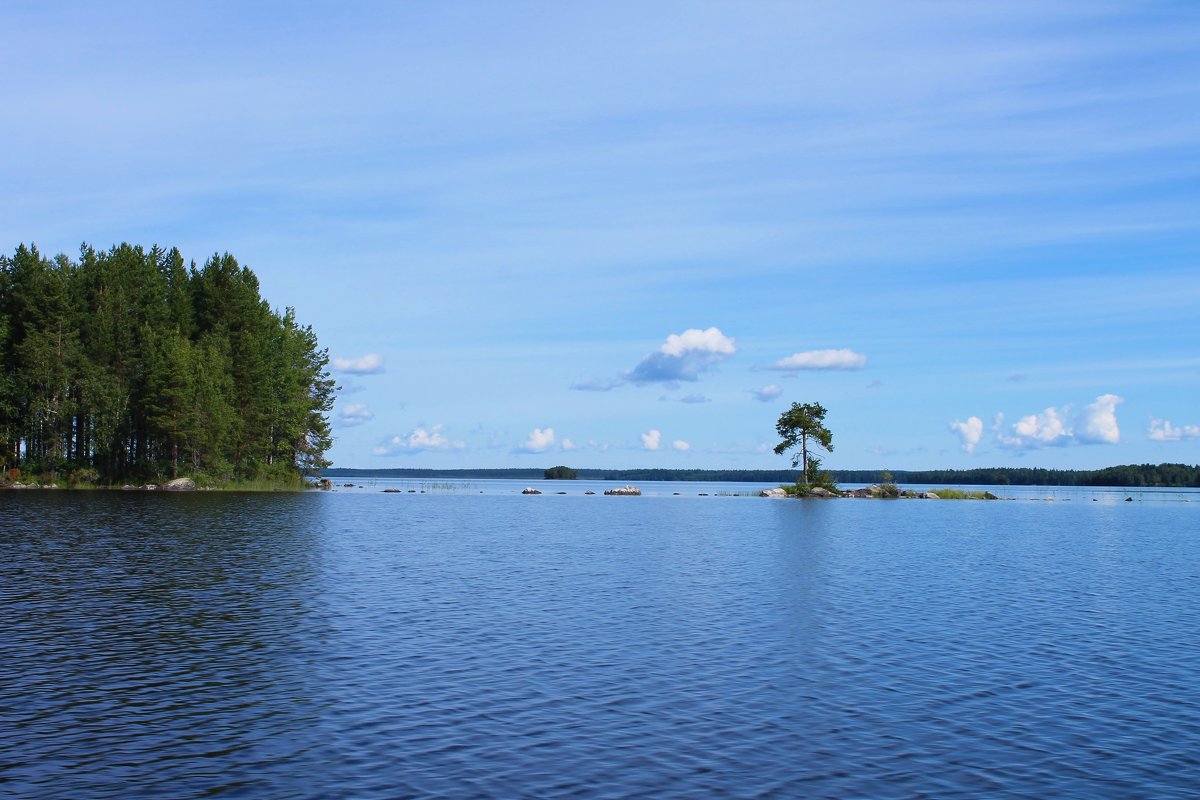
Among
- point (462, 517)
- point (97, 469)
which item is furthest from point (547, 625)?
point (97, 469)

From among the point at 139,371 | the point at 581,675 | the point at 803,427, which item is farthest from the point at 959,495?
the point at 581,675

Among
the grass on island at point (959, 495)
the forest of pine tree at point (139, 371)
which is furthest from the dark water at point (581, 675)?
the grass on island at point (959, 495)

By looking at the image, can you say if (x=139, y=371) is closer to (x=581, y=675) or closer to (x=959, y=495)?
(x=581, y=675)

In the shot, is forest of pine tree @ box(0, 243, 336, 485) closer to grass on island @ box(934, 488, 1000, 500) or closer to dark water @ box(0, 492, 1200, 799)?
dark water @ box(0, 492, 1200, 799)

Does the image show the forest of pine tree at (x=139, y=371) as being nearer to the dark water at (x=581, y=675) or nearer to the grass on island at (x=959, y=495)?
the dark water at (x=581, y=675)

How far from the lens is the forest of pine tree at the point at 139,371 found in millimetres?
105562

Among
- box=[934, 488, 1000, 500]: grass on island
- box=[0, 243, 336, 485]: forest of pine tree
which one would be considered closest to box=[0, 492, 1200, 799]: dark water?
box=[0, 243, 336, 485]: forest of pine tree

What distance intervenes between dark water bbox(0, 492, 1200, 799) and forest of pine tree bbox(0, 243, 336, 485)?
60.9m

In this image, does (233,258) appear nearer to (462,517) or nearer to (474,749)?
(462,517)

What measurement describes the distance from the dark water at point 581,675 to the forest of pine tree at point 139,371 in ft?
200

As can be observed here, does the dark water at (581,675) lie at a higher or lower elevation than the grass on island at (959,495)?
lower

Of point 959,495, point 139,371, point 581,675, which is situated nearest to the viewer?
point 581,675

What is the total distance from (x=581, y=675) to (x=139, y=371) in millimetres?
105884

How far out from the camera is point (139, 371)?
112750 mm
